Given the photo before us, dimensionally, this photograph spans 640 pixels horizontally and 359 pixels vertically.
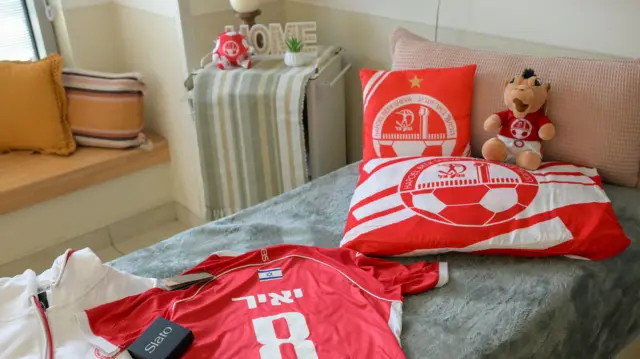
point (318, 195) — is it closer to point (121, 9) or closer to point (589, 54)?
point (589, 54)

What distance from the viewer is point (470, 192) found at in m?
1.49

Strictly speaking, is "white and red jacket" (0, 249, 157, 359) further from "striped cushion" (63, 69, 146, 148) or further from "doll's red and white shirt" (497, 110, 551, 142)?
"striped cushion" (63, 69, 146, 148)

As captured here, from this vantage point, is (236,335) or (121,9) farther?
(121,9)

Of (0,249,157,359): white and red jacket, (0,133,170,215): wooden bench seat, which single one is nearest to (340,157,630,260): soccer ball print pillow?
(0,249,157,359): white and red jacket

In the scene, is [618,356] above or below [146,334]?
below

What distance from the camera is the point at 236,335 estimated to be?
124cm

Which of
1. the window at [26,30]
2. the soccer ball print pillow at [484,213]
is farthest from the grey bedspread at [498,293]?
the window at [26,30]

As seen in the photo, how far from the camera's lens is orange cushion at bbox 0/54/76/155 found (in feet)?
8.30

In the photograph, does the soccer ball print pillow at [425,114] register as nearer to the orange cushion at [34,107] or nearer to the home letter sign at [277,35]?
the home letter sign at [277,35]

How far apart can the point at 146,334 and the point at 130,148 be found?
1.68 metres

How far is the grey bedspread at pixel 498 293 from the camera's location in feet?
4.06

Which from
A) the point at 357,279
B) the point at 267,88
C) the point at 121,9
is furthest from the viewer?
the point at 121,9

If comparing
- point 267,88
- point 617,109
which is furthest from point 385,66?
point 617,109

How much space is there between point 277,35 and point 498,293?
1.41 metres
